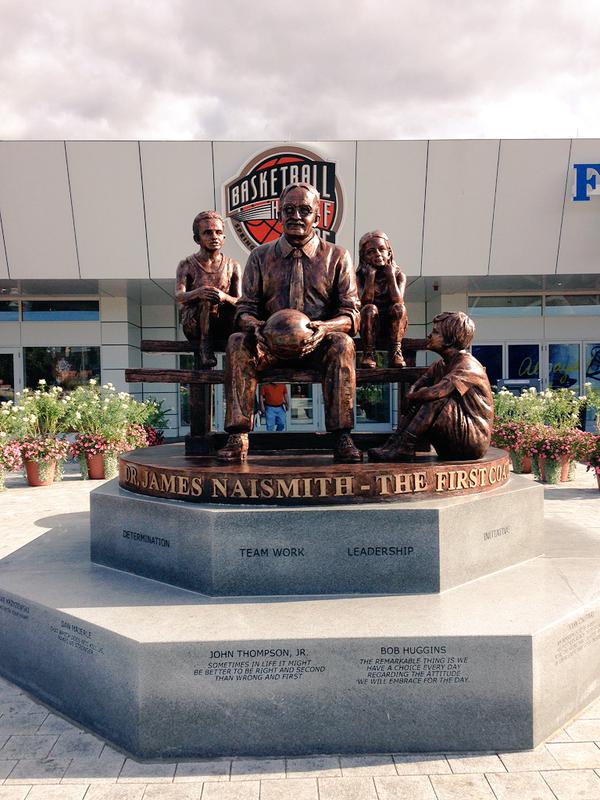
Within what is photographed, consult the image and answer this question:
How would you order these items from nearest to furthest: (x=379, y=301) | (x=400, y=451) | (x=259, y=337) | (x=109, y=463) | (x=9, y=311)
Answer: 1. (x=259, y=337)
2. (x=400, y=451)
3. (x=379, y=301)
4. (x=109, y=463)
5. (x=9, y=311)

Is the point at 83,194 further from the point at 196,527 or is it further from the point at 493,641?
the point at 493,641

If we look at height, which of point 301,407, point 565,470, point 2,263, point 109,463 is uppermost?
point 2,263

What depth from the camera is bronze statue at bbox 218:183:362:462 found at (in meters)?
3.92

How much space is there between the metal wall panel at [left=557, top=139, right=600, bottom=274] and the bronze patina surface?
11890 millimetres

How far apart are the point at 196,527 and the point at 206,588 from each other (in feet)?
1.06

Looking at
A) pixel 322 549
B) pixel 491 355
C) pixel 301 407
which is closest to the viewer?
pixel 322 549

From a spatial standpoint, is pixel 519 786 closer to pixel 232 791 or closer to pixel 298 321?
pixel 232 791

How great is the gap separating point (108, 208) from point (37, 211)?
1.51 m

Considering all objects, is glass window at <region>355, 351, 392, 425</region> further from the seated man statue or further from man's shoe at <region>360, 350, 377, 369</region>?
the seated man statue

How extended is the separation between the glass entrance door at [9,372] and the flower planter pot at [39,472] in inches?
285

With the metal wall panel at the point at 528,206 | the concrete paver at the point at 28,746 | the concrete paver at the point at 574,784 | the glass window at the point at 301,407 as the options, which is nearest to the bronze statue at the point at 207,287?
the concrete paver at the point at 28,746

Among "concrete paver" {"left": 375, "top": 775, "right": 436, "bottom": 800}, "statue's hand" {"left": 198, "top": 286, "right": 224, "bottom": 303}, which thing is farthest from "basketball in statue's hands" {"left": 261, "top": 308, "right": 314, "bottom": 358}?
"concrete paver" {"left": 375, "top": 775, "right": 436, "bottom": 800}

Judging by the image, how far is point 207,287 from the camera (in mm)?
4801

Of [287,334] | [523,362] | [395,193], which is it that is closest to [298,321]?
[287,334]
